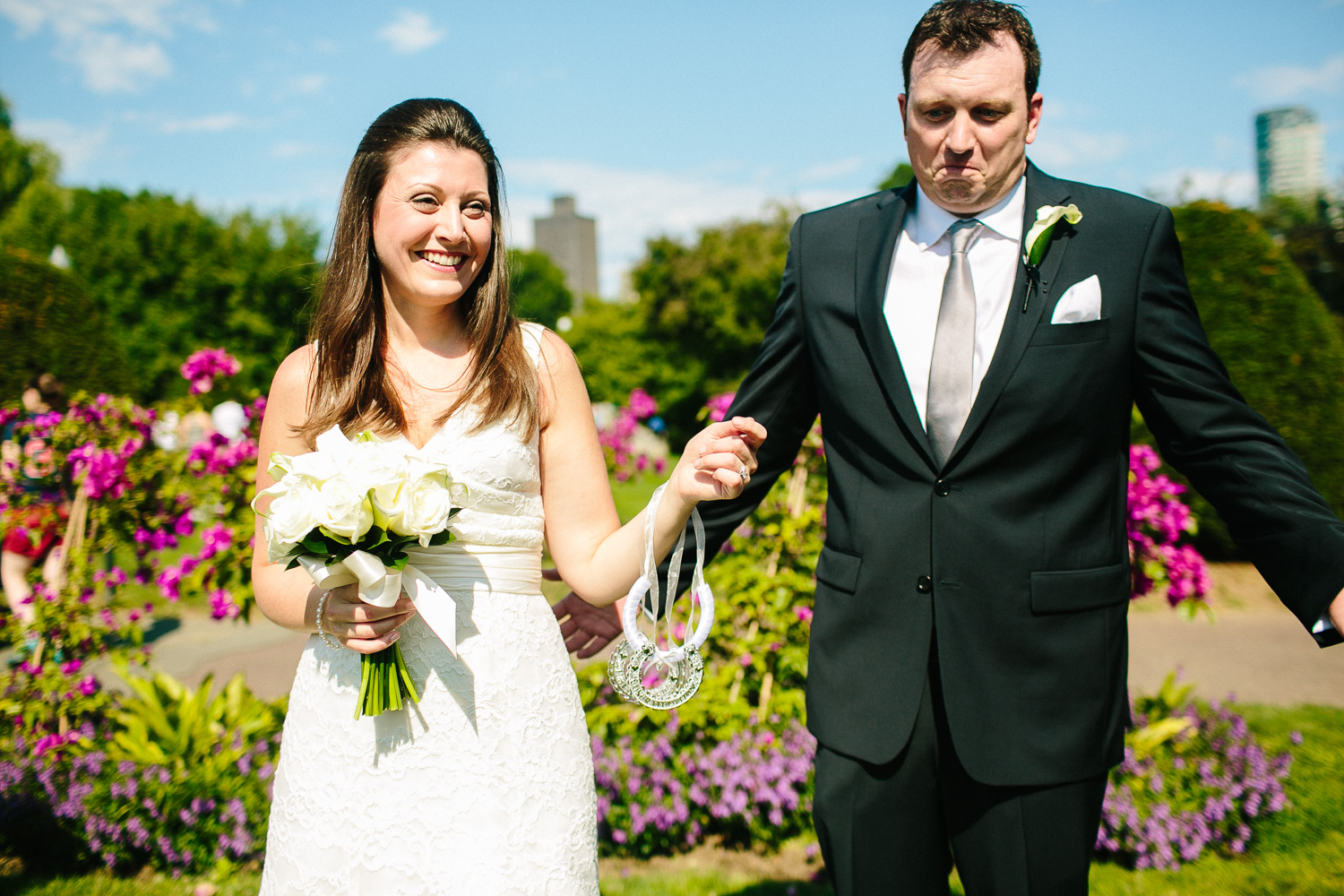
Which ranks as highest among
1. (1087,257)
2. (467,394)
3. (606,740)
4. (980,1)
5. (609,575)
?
(980,1)

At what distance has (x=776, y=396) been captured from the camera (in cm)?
226

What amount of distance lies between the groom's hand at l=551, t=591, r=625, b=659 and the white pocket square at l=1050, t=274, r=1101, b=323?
129cm

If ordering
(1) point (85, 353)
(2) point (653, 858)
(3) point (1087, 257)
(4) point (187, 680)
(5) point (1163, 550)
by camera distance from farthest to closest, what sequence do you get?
1. (1) point (85, 353)
2. (4) point (187, 680)
3. (5) point (1163, 550)
4. (2) point (653, 858)
5. (3) point (1087, 257)

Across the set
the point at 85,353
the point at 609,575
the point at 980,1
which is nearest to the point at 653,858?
the point at 609,575

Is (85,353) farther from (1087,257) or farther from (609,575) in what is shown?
(1087,257)

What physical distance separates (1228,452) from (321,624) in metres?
1.93

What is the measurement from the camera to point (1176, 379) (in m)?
1.87

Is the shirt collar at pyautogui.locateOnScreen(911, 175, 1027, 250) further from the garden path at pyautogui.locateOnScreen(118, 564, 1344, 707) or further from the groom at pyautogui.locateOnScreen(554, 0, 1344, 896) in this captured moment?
the garden path at pyautogui.locateOnScreen(118, 564, 1344, 707)

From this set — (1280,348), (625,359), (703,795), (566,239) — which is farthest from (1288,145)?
(703,795)

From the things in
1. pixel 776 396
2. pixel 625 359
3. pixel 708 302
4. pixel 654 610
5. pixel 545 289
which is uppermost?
pixel 545 289

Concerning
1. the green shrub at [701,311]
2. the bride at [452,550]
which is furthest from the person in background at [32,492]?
the green shrub at [701,311]

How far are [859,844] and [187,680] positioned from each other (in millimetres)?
5837

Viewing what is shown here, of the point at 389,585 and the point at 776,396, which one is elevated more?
the point at 776,396

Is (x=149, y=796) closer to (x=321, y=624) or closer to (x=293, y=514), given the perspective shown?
(x=321, y=624)
